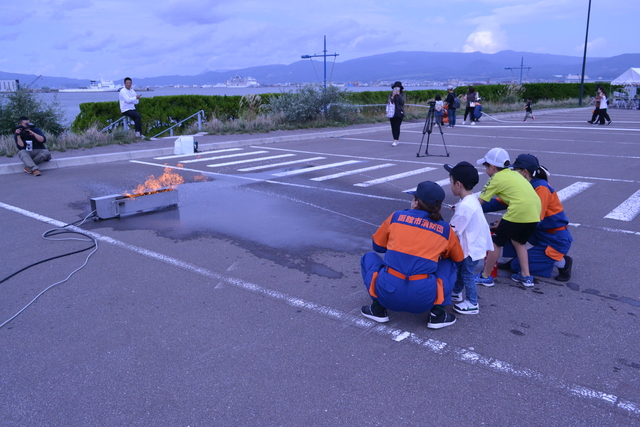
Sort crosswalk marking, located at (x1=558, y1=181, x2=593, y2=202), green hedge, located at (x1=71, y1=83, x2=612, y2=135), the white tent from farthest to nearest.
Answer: the white tent < green hedge, located at (x1=71, y1=83, x2=612, y2=135) < crosswalk marking, located at (x1=558, y1=181, x2=593, y2=202)

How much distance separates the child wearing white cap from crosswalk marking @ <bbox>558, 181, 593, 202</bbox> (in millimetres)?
4332

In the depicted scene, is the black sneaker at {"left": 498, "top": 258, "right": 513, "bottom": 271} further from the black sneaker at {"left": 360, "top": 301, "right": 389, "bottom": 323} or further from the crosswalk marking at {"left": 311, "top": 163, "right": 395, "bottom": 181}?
the crosswalk marking at {"left": 311, "top": 163, "right": 395, "bottom": 181}

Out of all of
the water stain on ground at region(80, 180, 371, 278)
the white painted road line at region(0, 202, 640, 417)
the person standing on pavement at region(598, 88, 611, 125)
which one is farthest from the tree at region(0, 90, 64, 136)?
the person standing on pavement at region(598, 88, 611, 125)

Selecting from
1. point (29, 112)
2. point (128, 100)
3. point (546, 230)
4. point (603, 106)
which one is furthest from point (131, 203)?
point (603, 106)

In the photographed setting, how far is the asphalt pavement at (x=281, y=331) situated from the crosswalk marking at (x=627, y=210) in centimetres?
5

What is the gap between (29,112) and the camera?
16125 millimetres

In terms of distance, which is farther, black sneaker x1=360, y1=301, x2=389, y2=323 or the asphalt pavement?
black sneaker x1=360, y1=301, x2=389, y2=323

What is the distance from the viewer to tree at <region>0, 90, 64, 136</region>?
15.7m

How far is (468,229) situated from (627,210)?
16.9ft

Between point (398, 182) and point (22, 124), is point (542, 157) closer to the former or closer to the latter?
point (398, 182)

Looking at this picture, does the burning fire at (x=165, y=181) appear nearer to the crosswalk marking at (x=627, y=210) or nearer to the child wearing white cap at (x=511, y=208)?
the child wearing white cap at (x=511, y=208)

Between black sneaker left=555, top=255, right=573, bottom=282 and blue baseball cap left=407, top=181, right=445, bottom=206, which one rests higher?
blue baseball cap left=407, top=181, right=445, bottom=206

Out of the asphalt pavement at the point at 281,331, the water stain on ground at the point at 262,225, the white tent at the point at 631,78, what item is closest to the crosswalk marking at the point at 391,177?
the asphalt pavement at the point at 281,331

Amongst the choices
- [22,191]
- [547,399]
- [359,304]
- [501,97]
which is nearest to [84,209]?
[22,191]
